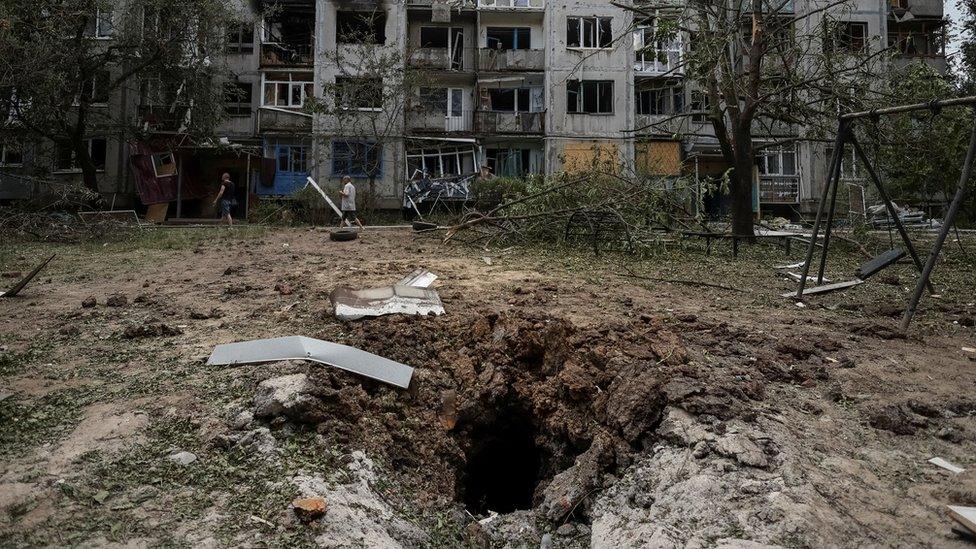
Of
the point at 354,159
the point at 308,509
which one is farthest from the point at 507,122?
the point at 308,509

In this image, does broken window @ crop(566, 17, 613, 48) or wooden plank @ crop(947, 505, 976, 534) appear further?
broken window @ crop(566, 17, 613, 48)

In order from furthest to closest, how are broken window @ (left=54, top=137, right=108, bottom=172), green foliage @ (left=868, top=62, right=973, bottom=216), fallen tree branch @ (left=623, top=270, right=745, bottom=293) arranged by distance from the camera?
broken window @ (left=54, top=137, right=108, bottom=172)
green foliage @ (left=868, top=62, right=973, bottom=216)
fallen tree branch @ (left=623, top=270, right=745, bottom=293)

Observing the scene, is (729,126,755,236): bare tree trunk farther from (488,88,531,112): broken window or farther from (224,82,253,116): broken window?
(224,82,253,116): broken window

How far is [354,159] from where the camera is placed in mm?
24453

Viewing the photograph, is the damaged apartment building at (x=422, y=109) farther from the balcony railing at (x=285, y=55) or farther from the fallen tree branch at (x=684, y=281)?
the fallen tree branch at (x=684, y=281)

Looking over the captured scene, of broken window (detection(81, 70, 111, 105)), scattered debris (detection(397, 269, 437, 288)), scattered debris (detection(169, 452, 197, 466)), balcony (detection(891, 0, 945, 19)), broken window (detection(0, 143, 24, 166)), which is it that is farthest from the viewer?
balcony (detection(891, 0, 945, 19))

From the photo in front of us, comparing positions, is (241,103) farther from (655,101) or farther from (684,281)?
(684,281)

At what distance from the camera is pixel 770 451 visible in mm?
2918

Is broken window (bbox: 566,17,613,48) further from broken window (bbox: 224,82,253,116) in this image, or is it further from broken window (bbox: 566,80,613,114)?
broken window (bbox: 224,82,253,116)

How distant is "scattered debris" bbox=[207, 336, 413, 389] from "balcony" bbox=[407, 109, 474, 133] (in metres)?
22.0

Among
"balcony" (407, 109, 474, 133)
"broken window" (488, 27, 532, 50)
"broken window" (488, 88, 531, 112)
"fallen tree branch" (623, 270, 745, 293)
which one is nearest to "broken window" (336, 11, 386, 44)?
"balcony" (407, 109, 474, 133)

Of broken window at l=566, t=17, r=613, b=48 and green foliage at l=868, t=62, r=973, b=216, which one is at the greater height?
broken window at l=566, t=17, r=613, b=48

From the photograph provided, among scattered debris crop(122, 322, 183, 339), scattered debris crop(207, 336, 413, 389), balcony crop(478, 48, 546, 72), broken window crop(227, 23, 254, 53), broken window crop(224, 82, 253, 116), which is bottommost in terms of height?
scattered debris crop(207, 336, 413, 389)

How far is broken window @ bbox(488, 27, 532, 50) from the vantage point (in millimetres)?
26516
